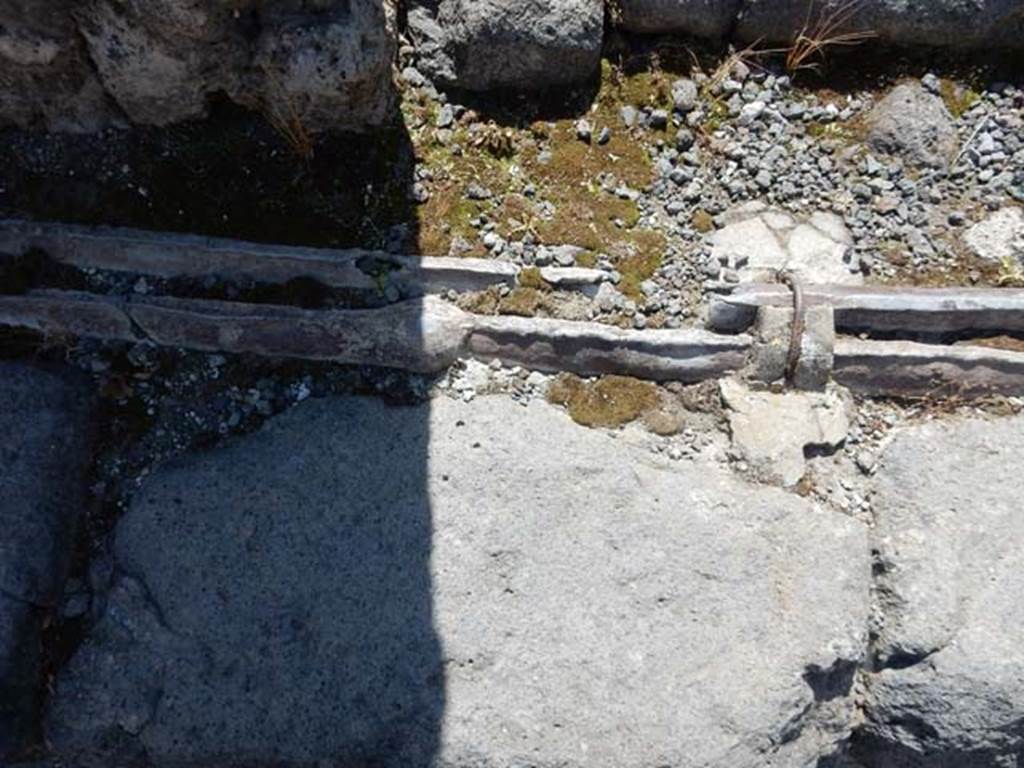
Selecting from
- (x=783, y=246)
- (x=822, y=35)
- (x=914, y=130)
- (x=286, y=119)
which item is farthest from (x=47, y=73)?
(x=914, y=130)

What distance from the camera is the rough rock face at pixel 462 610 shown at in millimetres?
4508

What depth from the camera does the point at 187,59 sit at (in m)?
4.93

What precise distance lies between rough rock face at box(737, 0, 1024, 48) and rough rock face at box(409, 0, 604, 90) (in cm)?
92

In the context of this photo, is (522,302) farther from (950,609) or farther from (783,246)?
(950,609)

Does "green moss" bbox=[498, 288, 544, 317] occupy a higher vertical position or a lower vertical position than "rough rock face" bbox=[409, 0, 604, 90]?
lower

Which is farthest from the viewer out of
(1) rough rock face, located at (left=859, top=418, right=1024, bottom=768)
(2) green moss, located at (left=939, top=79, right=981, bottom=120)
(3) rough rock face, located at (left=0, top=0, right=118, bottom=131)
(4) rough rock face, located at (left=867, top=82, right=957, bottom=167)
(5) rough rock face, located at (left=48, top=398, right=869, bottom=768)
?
(2) green moss, located at (left=939, top=79, right=981, bottom=120)

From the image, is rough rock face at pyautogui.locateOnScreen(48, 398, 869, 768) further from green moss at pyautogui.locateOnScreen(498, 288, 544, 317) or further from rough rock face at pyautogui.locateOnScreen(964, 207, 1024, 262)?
rough rock face at pyautogui.locateOnScreen(964, 207, 1024, 262)

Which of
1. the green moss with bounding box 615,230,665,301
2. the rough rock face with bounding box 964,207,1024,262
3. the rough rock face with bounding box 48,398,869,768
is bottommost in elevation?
the rough rock face with bounding box 48,398,869,768

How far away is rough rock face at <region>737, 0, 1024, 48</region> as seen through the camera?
5.76 m

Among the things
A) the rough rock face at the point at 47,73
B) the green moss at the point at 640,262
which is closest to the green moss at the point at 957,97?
the green moss at the point at 640,262

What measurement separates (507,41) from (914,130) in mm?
2355

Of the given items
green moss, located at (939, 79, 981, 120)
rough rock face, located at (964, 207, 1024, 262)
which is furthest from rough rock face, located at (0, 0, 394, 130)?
rough rock face, located at (964, 207, 1024, 262)

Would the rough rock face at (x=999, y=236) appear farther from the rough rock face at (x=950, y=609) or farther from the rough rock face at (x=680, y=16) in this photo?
the rough rock face at (x=680, y=16)

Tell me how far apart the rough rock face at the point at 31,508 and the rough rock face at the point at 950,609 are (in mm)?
3950
